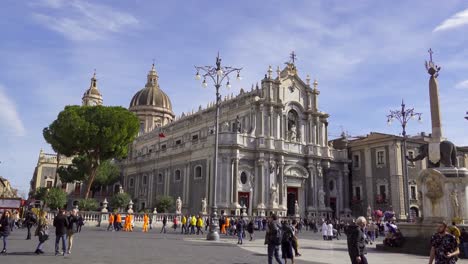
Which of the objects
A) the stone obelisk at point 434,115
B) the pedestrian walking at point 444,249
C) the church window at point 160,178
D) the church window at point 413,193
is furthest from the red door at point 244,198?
the pedestrian walking at point 444,249

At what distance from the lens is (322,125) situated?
50.4 meters

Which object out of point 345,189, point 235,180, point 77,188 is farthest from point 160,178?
point 77,188

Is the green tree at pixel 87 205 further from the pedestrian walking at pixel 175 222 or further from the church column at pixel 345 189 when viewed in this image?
the church column at pixel 345 189

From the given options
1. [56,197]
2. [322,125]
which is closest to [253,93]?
[322,125]

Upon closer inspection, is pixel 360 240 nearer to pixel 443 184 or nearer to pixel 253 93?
pixel 443 184

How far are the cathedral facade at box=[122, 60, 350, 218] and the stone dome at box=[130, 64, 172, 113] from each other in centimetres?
2372

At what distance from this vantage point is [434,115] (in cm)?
1938

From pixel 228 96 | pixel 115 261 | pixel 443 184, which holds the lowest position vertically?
pixel 115 261

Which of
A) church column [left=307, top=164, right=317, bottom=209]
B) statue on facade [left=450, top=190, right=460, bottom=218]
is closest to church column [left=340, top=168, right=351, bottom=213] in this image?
church column [left=307, top=164, right=317, bottom=209]

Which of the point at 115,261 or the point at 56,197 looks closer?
the point at 115,261

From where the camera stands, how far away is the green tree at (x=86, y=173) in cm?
5162

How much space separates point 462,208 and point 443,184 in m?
1.19

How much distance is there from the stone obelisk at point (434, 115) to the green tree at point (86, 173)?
37.9m

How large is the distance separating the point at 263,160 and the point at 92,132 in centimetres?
1735
